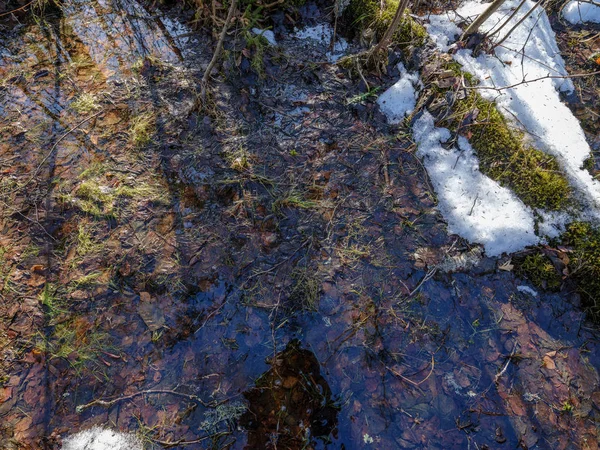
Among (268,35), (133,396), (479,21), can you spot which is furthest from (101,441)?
(479,21)

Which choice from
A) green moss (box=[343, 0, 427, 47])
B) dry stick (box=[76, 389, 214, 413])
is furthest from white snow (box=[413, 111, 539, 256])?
dry stick (box=[76, 389, 214, 413])

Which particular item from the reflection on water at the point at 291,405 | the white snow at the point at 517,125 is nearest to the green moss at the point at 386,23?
the white snow at the point at 517,125

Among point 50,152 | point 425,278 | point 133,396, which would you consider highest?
point 50,152

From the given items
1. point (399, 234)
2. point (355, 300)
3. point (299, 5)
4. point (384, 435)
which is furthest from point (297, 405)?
point (299, 5)

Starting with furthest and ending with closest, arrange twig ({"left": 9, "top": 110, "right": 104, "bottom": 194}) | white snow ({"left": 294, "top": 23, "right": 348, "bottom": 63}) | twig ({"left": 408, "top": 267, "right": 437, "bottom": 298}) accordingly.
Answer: white snow ({"left": 294, "top": 23, "right": 348, "bottom": 63}) → twig ({"left": 9, "top": 110, "right": 104, "bottom": 194}) → twig ({"left": 408, "top": 267, "right": 437, "bottom": 298})

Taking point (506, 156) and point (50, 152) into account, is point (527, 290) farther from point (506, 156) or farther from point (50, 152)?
point (50, 152)

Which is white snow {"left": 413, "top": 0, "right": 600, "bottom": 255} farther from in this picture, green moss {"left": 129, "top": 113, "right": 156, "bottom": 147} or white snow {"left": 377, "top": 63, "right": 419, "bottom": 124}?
green moss {"left": 129, "top": 113, "right": 156, "bottom": 147}
